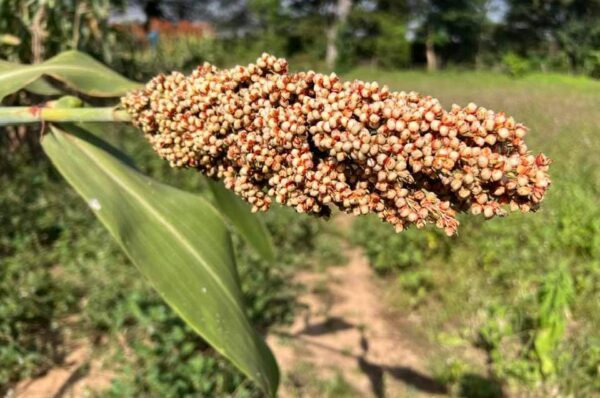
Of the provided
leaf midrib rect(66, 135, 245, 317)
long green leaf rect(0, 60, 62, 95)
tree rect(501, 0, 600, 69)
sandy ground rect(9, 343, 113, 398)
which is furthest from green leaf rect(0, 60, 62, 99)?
tree rect(501, 0, 600, 69)

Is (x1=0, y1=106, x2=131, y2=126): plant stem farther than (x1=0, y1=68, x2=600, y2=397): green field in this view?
No

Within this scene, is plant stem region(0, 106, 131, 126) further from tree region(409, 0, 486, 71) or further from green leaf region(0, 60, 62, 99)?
tree region(409, 0, 486, 71)

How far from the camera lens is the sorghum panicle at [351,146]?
736mm

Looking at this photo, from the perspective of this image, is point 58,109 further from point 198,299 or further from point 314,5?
point 314,5

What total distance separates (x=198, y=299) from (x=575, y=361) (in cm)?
215

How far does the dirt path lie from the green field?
107mm

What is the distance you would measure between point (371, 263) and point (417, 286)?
51cm

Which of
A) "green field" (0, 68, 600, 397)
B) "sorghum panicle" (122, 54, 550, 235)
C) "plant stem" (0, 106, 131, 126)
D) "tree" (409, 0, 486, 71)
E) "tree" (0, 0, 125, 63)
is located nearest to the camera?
"sorghum panicle" (122, 54, 550, 235)

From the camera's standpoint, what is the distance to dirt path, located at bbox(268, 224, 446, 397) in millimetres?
2670

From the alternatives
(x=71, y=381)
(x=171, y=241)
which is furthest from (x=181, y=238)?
(x=71, y=381)

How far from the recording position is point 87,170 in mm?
1080

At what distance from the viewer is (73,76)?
1205mm

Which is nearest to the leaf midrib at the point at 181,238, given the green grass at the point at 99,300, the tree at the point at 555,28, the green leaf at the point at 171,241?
the green leaf at the point at 171,241

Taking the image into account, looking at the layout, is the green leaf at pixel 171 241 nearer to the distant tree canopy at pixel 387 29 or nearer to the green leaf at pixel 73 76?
the green leaf at pixel 73 76
